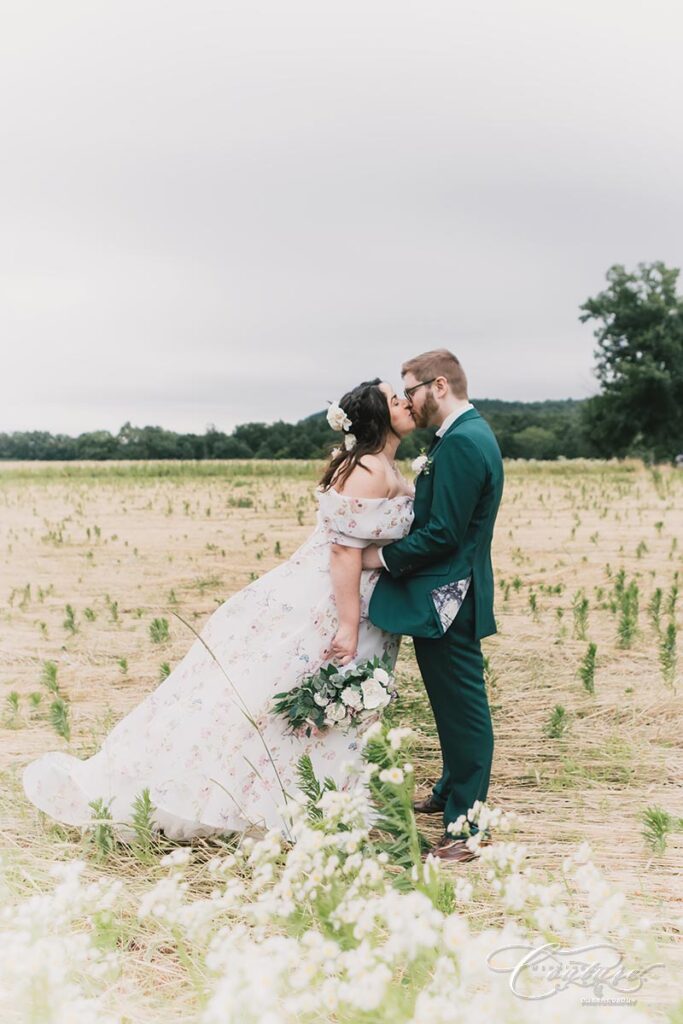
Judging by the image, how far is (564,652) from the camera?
24.2 feet

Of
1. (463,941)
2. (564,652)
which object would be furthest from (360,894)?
(564,652)

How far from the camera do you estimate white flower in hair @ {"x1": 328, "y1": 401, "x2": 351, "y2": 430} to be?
4109 millimetres

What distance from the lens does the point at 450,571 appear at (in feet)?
13.2

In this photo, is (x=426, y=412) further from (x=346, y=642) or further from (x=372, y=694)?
(x=372, y=694)

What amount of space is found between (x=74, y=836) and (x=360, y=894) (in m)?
2.31

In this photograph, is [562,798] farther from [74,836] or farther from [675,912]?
[74,836]

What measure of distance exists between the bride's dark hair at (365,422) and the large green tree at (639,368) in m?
48.5

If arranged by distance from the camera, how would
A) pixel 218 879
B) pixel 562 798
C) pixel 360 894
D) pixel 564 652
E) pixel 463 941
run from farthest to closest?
pixel 564 652 < pixel 562 798 < pixel 218 879 < pixel 360 894 < pixel 463 941

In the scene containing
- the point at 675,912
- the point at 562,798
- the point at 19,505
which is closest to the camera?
the point at 675,912

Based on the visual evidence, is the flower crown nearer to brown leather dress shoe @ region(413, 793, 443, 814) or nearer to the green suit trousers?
the green suit trousers

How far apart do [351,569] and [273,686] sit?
0.64 metres

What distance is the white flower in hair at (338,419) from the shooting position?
4.11 meters

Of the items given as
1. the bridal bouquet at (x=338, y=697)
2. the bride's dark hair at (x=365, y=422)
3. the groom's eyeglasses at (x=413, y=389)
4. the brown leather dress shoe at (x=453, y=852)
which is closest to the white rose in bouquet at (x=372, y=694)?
the bridal bouquet at (x=338, y=697)

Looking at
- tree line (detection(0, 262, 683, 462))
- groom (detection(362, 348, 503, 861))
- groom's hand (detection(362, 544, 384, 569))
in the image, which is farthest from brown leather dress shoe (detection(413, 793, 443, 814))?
tree line (detection(0, 262, 683, 462))
